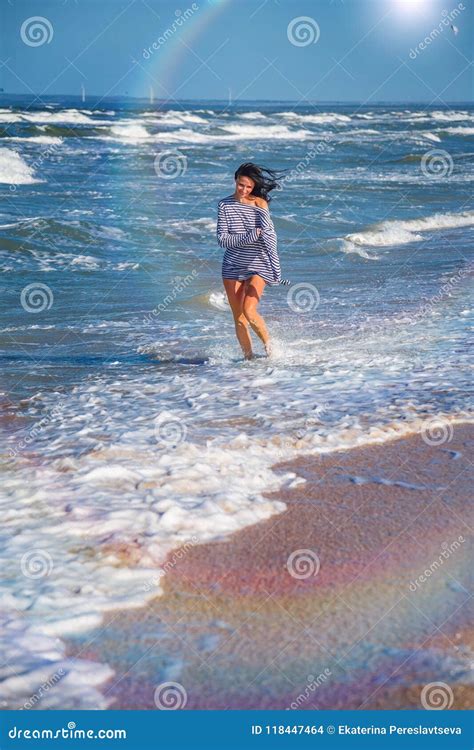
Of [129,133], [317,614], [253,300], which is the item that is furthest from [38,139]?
[317,614]

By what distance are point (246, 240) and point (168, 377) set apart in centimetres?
130

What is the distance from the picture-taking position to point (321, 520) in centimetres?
436

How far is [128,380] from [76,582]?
3706 millimetres

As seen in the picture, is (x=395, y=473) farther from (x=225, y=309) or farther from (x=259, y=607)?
(x=225, y=309)

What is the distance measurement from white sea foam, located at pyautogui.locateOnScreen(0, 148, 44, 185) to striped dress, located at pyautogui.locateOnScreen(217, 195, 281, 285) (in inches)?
733

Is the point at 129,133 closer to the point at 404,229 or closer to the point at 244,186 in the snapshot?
the point at 404,229

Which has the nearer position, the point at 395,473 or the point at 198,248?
the point at 395,473

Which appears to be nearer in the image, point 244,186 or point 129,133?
point 244,186

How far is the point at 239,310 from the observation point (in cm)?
798

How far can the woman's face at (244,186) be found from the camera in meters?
7.62

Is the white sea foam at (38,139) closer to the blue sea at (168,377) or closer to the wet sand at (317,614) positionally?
the blue sea at (168,377)

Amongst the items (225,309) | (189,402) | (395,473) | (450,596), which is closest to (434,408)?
(395,473)

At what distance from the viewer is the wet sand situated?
3141mm

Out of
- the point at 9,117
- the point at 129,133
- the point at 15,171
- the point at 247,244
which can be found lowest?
the point at 15,171
